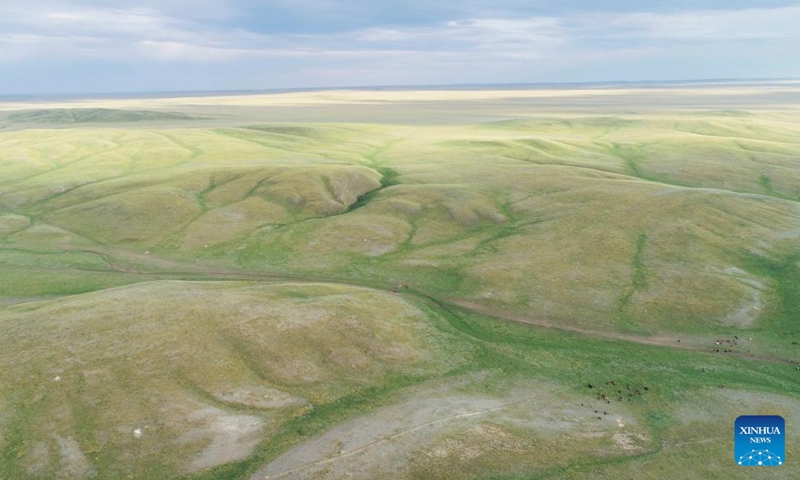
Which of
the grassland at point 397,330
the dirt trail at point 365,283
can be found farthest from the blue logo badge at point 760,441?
the dirt trail at point 365,283

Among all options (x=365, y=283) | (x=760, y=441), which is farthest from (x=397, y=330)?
(x=760, y=441)

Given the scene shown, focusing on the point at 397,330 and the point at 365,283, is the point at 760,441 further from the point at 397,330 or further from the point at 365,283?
the point at 365,283

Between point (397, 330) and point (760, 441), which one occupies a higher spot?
point (397, 330)

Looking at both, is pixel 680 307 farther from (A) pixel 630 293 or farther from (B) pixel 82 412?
(B) pixel 82 412

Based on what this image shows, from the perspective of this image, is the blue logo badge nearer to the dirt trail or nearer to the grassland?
the grassland

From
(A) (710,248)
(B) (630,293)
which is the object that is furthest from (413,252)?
(A) (710,248)
